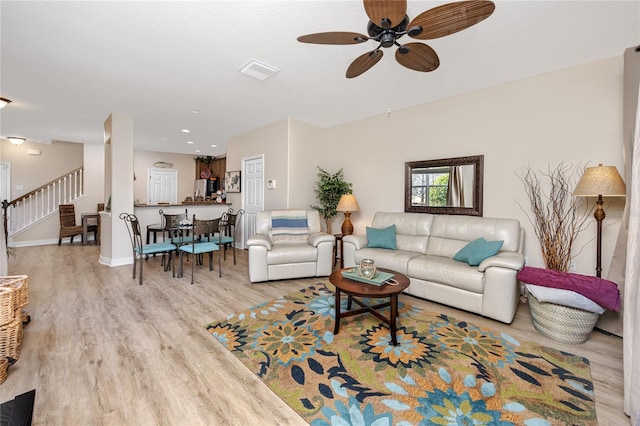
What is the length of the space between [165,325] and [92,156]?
7.22 m

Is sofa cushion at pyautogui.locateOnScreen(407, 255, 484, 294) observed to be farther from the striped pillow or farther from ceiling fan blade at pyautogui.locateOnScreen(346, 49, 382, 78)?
ceiling fan blade at pyautogui.locateOnScreen(346, 49, 382, 78)

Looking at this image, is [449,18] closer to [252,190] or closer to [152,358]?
[152,358]

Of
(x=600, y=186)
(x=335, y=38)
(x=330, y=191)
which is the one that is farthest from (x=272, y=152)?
(x=600, y=186)

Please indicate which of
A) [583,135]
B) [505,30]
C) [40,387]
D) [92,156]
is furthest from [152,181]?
[583,135]

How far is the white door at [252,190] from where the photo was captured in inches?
223

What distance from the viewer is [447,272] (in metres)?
2.93

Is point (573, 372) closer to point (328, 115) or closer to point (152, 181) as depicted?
point (328, 115)

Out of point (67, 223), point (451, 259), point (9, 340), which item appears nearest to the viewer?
point (9, 340)

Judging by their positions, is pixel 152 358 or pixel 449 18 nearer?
pixel 449 18

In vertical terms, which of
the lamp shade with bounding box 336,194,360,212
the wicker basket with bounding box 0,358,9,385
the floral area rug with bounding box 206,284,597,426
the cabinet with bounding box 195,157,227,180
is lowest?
the floral area rug with bounding box 206,284,597,426

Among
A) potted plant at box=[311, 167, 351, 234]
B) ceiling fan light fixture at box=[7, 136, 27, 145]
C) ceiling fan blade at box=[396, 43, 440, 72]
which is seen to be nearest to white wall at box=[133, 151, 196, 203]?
ceiling fan light fixture at box=[7, 136, 27, 145]

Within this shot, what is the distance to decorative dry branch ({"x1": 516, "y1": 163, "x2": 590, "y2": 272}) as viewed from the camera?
2967 millimetres

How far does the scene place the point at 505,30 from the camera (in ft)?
7.52

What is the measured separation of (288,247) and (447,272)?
6.89 ft
